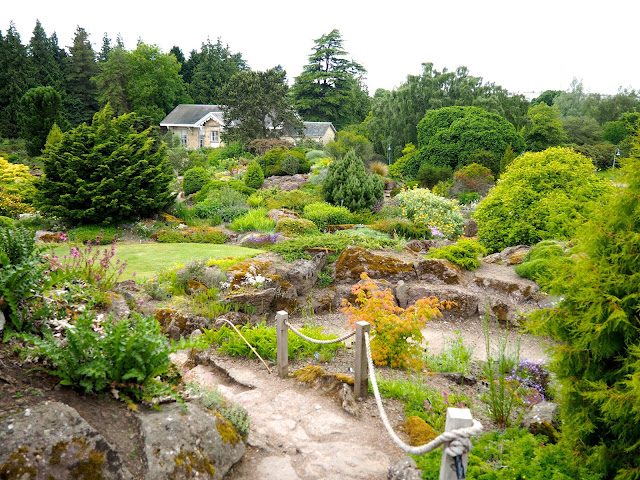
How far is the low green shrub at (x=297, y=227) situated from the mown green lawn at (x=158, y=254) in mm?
1534

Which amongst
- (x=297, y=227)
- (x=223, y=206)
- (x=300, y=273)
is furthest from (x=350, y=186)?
(x=300, y=273)

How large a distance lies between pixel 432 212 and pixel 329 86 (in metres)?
38.4

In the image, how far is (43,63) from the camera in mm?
42875

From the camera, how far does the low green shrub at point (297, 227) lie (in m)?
13.0

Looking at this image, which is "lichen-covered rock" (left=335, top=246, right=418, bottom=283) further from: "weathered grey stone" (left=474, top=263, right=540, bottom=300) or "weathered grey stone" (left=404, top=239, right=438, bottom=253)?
"weathered grey stone" (left=404, top=239, right=438, bottom=253)

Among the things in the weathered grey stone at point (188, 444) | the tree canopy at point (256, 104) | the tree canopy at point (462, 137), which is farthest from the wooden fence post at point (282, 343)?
the tree canopy at point (256, 104)

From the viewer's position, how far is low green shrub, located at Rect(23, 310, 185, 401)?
120 inches

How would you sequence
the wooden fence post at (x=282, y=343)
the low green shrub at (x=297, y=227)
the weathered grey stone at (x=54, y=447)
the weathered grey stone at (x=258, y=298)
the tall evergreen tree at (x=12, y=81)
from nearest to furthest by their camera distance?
the weathered grey stone at (x=54, y=447) → the wooden fence post at (x=282, y=343) → the weathered grey stone at (x=258, y=298) → the low green shrub at (x=297, y=227) → the tall evergreen tree at (x=12, y=81)

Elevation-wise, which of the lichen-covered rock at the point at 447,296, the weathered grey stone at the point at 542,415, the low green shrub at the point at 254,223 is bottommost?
the lichen-covered rock at the point at 447,296

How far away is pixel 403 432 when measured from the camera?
405 centimetres

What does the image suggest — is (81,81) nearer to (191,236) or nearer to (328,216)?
(191,236)

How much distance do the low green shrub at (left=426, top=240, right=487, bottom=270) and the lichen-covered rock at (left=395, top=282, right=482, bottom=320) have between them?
1.01 metres

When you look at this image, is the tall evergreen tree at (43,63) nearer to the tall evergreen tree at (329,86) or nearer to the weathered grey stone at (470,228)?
the tall evergreen tree at (329,86)

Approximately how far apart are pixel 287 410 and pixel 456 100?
3115 cm
